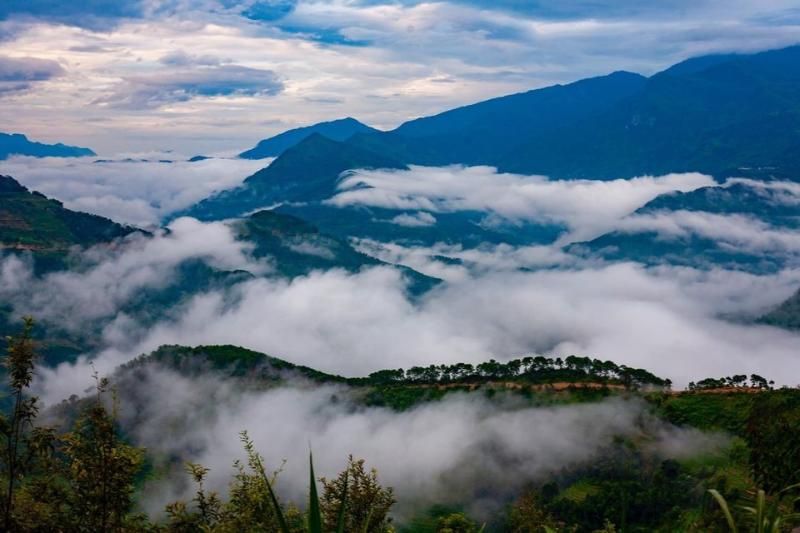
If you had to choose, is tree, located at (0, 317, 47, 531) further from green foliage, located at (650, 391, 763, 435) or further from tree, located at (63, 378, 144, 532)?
green foliage, located at (650, 391, 763, 435)

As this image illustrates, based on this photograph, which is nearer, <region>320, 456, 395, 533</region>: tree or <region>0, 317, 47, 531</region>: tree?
<region>0, 317, 47, 531</region>: tree

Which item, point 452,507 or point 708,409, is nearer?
point 708,409

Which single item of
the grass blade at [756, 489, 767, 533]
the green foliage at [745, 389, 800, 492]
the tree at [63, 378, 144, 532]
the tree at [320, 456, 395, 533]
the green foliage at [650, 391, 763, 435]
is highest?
the grass blade at [756, 489, 767, 533]

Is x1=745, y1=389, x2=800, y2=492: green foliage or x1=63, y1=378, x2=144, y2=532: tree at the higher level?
x1=63, y1=378, x2=144, y2=532: tree

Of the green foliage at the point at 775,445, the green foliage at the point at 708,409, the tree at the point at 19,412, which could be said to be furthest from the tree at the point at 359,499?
the green foliage at the point at 708,409

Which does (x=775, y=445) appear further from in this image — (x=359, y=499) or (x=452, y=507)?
(x=452, y=507)

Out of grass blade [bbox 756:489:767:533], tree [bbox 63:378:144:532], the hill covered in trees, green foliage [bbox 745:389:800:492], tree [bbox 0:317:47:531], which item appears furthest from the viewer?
green foliage [bbox 745:389:800:492]

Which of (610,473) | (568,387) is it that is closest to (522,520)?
(610,473)

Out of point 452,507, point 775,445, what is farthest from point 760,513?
point 452,507

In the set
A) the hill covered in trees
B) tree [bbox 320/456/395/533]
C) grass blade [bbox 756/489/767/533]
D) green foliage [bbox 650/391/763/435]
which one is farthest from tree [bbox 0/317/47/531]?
green foliage [bbox 650/391/763/435]

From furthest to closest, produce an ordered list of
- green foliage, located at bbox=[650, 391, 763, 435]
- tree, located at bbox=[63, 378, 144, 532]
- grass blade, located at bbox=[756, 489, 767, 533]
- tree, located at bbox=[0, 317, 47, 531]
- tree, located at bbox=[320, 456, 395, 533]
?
green foliage, located at bbox=[650, 391, 763, 435] < tree, located at bbox=[320, 456, 395, 533] < tree, located at bbox=[63, 378, 144, 532] < tree, located at bbox=[0, 317, 47, 531] < grass blade, located at bbox=[756, 489, 767, 533]

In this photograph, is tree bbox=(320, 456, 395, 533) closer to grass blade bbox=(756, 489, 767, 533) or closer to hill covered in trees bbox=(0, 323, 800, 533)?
hill covered in trees bbox=(0, 323, 800, 533)

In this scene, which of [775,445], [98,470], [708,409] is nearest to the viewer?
[98,470]
